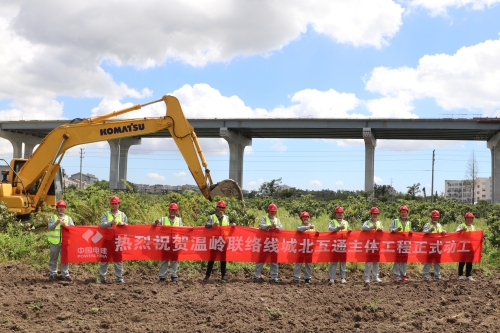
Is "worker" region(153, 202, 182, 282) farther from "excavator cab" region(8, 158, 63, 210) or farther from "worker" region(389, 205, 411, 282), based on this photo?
"excavator cab" region(8, 158, 63, 210)

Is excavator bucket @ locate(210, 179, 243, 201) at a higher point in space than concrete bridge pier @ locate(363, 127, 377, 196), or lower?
lower

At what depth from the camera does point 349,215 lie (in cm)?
2250

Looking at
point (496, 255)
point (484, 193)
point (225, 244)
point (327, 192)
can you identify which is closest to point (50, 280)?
point (225, 244)

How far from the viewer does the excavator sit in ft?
52.8

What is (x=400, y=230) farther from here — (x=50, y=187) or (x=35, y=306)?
(x=50, y=187)

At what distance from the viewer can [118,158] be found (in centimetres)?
5578

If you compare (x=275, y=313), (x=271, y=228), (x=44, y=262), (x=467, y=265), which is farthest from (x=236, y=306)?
(x=467, y=265)

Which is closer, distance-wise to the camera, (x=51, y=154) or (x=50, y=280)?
(x=50, y=280)

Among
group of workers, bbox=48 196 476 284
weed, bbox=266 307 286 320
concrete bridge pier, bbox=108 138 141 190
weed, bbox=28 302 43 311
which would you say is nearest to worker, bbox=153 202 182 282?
group of workers, bbox=48 196 476 284

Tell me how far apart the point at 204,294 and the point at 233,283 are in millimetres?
1450

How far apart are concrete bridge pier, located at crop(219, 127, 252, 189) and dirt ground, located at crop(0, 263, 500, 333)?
130 feet

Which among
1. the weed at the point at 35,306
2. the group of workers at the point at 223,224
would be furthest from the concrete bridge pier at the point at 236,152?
the weed at the point at 35,306

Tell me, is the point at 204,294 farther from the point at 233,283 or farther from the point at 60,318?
the point at 60,318

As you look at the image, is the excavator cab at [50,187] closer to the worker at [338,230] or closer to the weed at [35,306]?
the weed at [35,306]
